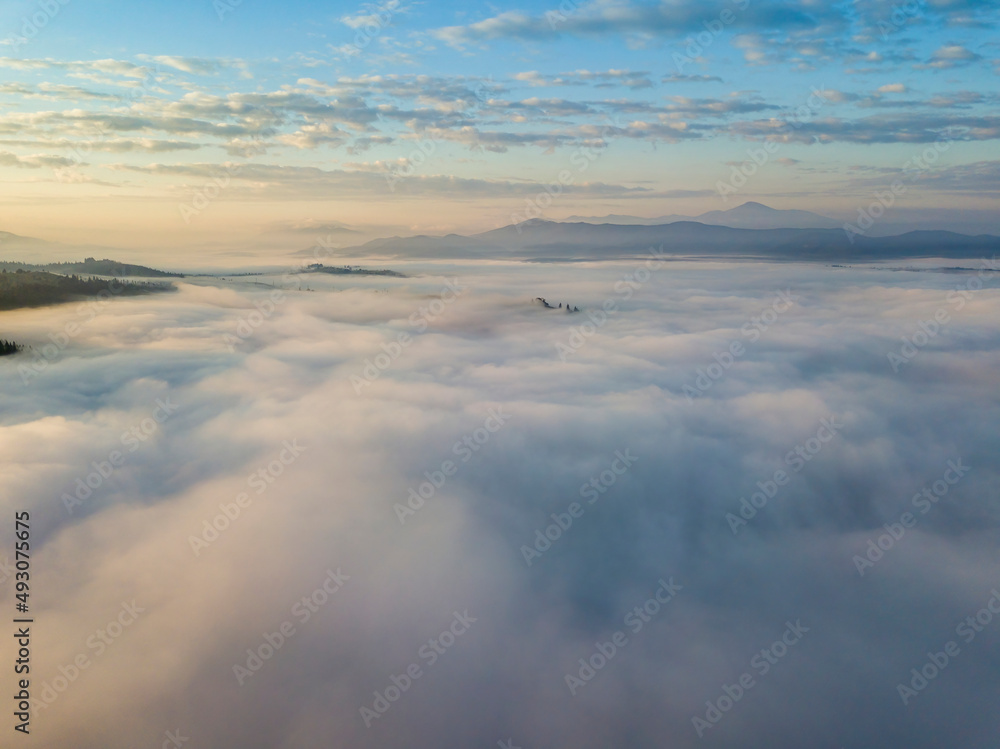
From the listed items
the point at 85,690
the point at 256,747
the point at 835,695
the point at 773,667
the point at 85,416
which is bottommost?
the point at 773,667

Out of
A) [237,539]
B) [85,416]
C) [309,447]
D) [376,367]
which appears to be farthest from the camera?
[376,367]

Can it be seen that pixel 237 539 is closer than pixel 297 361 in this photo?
Yes

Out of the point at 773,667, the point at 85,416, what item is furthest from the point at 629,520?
the point at 85,416

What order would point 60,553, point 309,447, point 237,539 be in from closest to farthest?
point 60,553 < point 237,539 < point 309,447

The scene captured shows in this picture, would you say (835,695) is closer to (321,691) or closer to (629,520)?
(629,520)

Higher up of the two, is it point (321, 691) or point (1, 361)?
point (1, 361)

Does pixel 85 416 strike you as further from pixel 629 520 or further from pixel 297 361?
pixel 629 520

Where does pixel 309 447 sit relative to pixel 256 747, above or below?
above

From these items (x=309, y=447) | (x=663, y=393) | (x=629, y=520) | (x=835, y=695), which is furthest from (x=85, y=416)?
(x=835, y=695)

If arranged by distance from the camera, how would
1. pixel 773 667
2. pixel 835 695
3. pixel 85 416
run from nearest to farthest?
pixel 835 695
pixel 773 667
pixel 85 416
